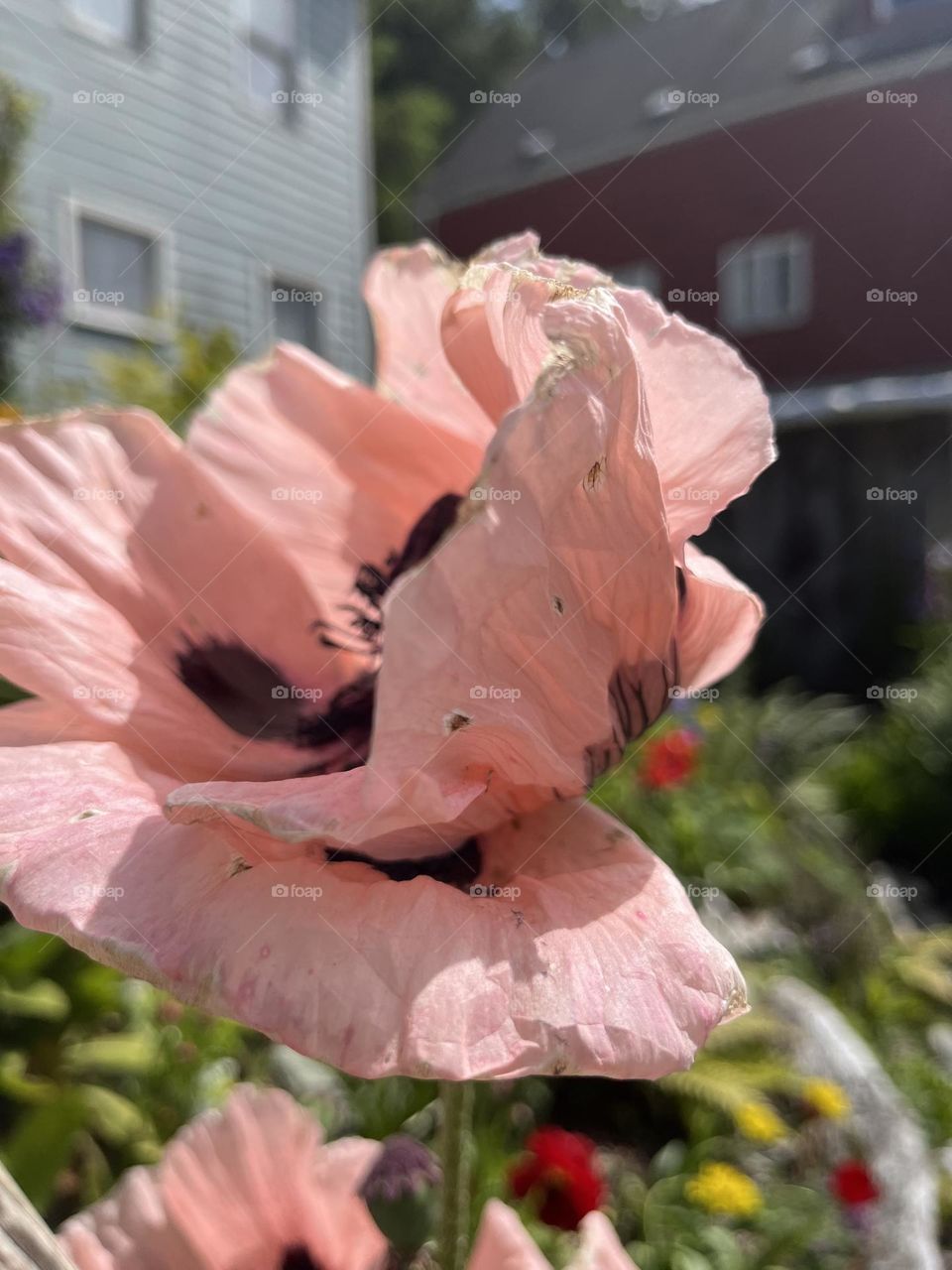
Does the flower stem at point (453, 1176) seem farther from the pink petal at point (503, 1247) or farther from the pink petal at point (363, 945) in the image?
the pink petal at point (363, 945)

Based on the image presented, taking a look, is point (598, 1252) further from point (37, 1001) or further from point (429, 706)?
point (37, 1001)

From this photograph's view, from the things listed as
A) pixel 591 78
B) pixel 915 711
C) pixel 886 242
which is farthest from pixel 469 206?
pixel 915 711

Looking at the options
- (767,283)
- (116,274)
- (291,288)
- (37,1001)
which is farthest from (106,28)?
(37,1001)

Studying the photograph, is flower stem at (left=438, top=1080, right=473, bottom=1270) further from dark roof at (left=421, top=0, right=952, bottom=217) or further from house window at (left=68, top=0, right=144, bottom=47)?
dark roof at (left=421, top=0, right=952, bottom=217)

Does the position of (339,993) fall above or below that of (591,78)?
below

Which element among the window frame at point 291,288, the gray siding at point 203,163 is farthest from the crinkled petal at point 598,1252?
the window frame at point 291,288

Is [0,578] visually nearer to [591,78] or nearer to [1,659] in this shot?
[1,659]
